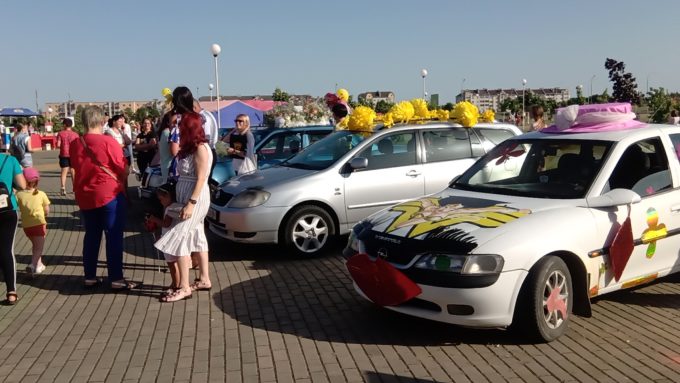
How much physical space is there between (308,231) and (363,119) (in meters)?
1.73


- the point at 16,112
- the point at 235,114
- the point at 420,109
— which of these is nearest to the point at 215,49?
the point at 235,114

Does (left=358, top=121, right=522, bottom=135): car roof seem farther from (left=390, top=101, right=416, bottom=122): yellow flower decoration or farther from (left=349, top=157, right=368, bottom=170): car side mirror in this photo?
(left=349, top=157, right=368, bottom=170): car side mirror

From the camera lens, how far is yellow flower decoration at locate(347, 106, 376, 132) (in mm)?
8070

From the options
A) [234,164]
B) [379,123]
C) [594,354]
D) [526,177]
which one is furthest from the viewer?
[234,164]

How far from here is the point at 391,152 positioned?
7848 mm

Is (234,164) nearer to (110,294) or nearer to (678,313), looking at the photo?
(110,294)

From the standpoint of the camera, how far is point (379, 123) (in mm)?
8336

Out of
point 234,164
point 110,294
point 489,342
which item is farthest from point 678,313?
point 234,164

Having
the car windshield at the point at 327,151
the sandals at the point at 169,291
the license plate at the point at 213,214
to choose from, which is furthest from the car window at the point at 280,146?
the sandals at the point at 169,291

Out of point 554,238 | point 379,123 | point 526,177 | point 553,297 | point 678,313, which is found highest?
point 379,123

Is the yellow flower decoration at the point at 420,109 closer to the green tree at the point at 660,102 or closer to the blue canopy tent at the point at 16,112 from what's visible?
the green tree at the point at 660,102

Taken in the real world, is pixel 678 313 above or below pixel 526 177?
below

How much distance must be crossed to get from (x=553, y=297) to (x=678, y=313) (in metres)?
1.53

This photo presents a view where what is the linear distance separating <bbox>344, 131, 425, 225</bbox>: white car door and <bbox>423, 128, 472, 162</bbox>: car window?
0.71 ft
